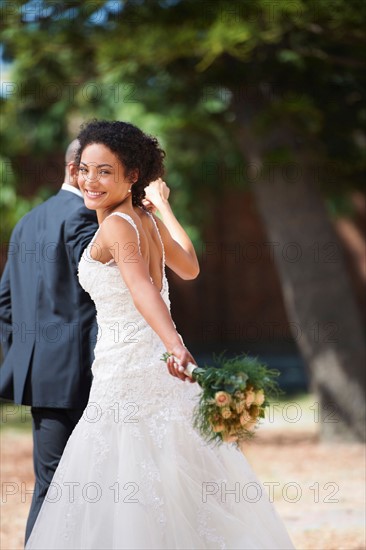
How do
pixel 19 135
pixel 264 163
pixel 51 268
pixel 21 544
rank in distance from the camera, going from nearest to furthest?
pixel 51 268 → pixel 21 544 → pixel 264 163 → pixel 19 135

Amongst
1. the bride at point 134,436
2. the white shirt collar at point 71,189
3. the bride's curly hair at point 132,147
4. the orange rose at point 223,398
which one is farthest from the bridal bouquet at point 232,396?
the white shirt collar at point 71,189

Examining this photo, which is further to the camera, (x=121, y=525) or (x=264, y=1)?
(x=264, y=1)

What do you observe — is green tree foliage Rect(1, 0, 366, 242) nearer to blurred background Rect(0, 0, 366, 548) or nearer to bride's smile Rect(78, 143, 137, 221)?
blurred background Rect(0, 0, 366, 548)

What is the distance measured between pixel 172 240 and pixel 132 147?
0.41 meters

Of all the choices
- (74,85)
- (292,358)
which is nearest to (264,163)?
(74,85)

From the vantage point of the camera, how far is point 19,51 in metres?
8.50

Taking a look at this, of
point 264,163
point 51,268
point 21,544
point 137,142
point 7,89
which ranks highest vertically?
point 7,89

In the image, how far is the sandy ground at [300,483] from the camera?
5699 millimetres

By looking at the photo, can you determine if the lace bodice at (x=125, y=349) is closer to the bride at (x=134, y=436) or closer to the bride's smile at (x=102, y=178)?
the bride at (x=134, y=436)

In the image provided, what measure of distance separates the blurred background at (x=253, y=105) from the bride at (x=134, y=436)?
4035 mm

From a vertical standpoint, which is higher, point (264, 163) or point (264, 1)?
point (264, 1)

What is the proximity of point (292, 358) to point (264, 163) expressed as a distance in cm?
961

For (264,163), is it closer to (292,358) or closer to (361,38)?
(361,38)

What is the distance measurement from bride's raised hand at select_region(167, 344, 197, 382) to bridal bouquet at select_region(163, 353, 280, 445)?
0.02 m
